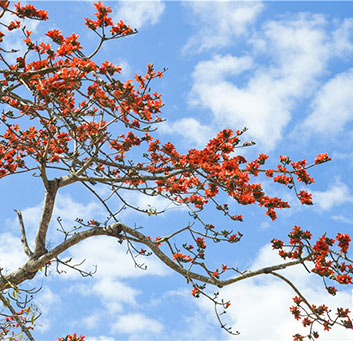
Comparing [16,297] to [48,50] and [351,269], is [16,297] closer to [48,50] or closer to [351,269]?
[48,50]

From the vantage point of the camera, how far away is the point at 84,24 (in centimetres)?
526

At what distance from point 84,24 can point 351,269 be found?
4626mm

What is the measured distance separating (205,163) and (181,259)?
5.12 feet

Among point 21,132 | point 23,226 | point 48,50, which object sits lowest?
point 23,226

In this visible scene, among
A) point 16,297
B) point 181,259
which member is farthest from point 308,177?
point 16,297

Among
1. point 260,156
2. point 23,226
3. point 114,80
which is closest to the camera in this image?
point 114,80

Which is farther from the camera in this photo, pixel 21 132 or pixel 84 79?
pixel 21 132

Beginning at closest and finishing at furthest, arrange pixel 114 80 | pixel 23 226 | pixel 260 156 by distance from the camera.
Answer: pixel 114 80 → pixel 260 156 → pixel 23 226

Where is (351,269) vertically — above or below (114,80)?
below

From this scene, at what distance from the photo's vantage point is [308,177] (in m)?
6.12

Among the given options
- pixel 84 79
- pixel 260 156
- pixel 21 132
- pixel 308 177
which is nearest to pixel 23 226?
pixel 21 132

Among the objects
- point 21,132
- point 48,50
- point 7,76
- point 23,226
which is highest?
point 21,132

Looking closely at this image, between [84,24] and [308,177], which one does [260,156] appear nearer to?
[308,177]

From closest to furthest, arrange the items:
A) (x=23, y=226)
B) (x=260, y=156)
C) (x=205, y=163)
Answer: (x=205, y=163), (x=260, y=156), (x=23, y=226)
